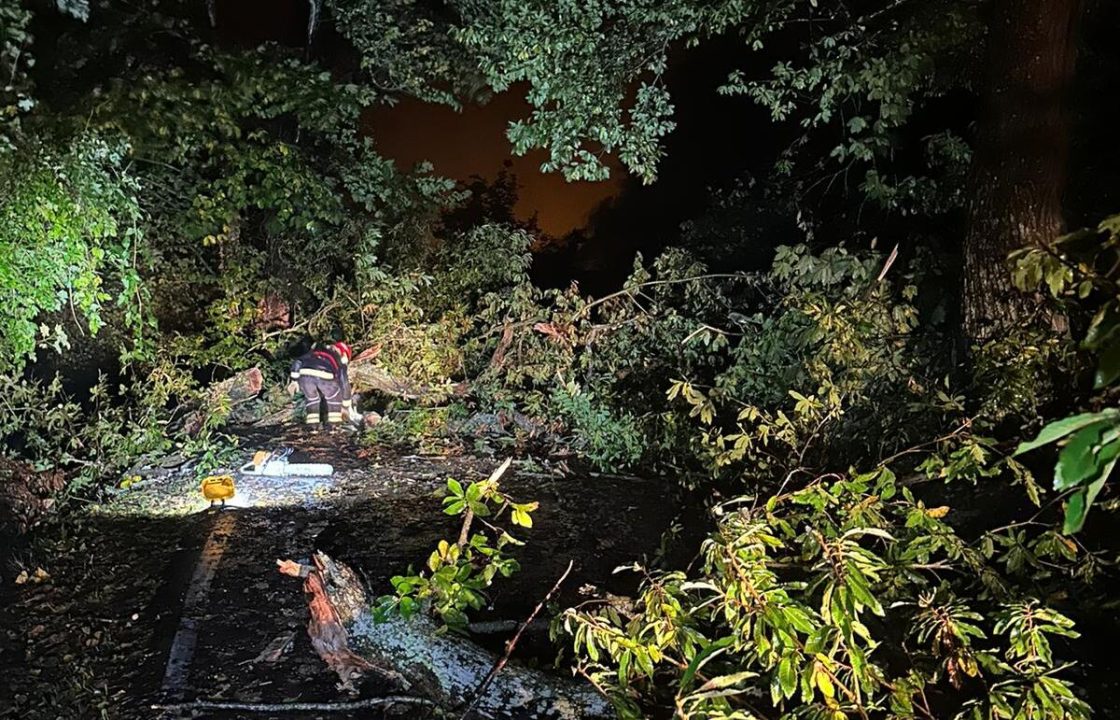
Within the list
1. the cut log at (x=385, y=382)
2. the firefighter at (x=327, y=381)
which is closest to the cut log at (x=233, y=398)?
the firefighter at (x=327, y=381)

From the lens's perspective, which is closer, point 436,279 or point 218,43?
point 218,43

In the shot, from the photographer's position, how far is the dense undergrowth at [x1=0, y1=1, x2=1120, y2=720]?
192 centimetres

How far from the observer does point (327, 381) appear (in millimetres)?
6391

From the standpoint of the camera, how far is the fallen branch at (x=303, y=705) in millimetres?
2826

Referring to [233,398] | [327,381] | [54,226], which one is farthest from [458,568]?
[233,398]

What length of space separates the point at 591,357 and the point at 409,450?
185 centimetres

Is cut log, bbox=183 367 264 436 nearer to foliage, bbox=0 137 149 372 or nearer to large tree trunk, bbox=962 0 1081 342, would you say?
foliage, bbox=0 137 149 372

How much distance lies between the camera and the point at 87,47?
498 cm

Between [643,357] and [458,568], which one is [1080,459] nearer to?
[458,568]

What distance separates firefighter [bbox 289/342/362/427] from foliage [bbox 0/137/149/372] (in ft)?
5.94

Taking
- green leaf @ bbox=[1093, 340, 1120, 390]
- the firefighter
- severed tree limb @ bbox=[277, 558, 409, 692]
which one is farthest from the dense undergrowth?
the firefighter

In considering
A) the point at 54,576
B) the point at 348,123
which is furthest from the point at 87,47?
the point at 54,576

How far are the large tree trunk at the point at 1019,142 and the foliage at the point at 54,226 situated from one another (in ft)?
16.2

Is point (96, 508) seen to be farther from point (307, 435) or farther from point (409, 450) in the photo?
point (409, 450)
